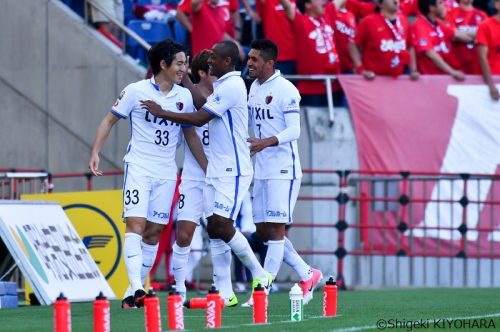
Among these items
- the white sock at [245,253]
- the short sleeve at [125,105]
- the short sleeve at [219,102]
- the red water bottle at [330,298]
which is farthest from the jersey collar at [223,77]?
the red water bottle at [330,298]

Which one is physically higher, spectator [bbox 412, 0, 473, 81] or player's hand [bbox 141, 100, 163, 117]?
spectator [bbox 412, 0, 473, 81]

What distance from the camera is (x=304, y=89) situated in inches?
758

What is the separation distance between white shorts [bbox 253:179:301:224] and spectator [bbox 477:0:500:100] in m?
6.64

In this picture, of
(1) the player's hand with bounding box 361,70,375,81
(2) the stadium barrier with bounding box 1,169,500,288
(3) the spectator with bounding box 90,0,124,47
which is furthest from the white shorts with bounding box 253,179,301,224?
(3) the spectator with bounding box 90,0,124,47

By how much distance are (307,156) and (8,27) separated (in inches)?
179

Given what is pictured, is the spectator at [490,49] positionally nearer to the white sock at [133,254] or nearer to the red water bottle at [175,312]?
the white sock at [133,254]

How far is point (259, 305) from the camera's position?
1018 centimetres

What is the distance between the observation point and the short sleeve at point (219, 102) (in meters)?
12.4

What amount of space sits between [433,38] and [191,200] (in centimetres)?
775

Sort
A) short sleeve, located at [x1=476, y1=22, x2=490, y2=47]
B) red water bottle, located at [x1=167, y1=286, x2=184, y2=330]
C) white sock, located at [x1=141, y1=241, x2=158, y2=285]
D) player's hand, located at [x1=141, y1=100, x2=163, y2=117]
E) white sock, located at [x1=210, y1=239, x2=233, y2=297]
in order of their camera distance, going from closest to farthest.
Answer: red water bottle, located at [x1=167, y1=286, x2=184, y2=330] → player's hand, located at [x1=141, y1=100, x2=163, y2=117] → white sock, located at [x1=210, y1=239, x2=233, y2=297] → white sock, located at [x1=141, y1=241, x2=158, y2=285] → short sleeve, located at [x1=476, y1=22, x2=490, y2=47]

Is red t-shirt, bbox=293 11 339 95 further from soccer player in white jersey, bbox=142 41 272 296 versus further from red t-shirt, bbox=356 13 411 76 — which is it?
soccer player in white jersey, bbox=142 41 272 296

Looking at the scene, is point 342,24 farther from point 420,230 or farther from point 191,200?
point 191,200

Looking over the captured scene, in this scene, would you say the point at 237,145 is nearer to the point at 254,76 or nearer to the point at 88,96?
the point at 254,76

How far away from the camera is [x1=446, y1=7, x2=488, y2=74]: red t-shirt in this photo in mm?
20453
